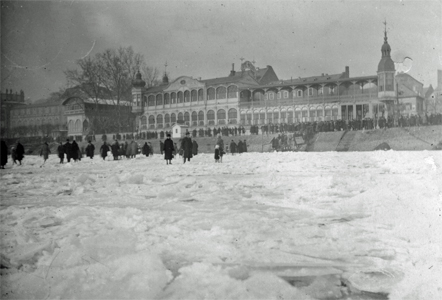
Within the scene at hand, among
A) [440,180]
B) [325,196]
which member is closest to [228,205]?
[325,196]

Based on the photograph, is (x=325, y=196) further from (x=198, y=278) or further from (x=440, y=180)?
(x=198, y=278)

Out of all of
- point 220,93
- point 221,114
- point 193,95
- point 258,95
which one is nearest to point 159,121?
point 193,95

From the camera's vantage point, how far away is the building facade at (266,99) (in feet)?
119

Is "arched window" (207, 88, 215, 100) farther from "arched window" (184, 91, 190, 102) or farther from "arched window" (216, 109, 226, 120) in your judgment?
"arched window" (184, 91, 190, 102)

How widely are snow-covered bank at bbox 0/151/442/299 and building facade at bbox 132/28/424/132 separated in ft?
91.0

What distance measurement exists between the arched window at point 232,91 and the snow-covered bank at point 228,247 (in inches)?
1639

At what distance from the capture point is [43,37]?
723cm

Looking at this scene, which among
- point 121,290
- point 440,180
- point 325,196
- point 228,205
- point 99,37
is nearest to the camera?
point 121,290

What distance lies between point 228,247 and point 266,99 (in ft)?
143

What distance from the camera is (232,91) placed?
48312 millimetres

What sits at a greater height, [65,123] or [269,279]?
[65,123]

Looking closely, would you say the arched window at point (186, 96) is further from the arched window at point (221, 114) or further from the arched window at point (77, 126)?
the arched window at point (77, 126)

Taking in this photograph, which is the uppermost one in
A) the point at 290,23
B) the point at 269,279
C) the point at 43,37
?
the point at 290,23

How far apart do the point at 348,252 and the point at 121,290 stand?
213cm
